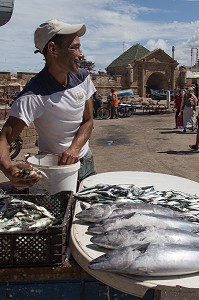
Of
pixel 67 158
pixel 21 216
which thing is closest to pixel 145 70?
pixel 67 158

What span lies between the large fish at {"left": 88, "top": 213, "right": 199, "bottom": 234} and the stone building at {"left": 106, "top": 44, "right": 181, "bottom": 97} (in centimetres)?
4319

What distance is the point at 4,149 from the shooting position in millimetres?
2762

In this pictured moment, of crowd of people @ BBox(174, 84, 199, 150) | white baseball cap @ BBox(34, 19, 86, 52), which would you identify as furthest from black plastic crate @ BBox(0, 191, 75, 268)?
crowd of people @ BBox(174, 84, 199, 150)

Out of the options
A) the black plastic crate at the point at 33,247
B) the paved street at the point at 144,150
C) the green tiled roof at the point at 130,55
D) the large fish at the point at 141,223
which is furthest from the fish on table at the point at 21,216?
the green tiled roof at the point at 130,55

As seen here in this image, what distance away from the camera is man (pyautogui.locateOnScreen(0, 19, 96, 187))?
2.89 meters

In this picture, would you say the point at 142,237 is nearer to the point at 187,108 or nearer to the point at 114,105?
the point at 187,108

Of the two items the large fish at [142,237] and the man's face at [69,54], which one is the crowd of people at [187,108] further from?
the large fish at [142,237]

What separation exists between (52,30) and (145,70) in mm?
46762

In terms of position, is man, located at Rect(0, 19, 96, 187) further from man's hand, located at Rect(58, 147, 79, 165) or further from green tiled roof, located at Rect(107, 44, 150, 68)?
green tiled roof, located at Rect(107, 44, 150, 68)

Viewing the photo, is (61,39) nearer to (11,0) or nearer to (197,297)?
(197,297)

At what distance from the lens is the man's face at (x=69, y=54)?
9.71 ft

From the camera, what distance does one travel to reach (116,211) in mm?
2467

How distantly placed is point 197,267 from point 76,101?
6.03 feet

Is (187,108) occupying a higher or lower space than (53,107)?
lower
